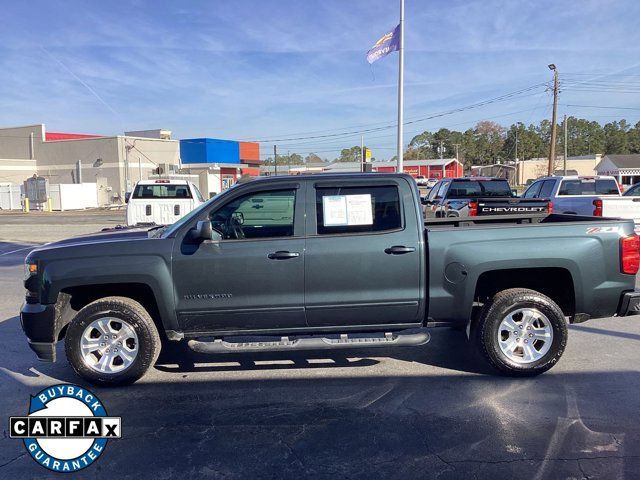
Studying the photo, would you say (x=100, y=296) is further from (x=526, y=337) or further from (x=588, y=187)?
(x=588, y=187)

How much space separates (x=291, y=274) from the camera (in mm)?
4598

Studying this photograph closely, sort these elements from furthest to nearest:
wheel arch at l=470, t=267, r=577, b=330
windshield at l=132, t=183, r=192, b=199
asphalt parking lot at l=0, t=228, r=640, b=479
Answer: windshield at l=132, t=183, r=192, b=199
wheel arch at l=470, t=267, r=577, b=330
asphalt parking lot at l=0, t=228, r=640, b=479

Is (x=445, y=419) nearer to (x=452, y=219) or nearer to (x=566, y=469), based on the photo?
(x=566, y=469)

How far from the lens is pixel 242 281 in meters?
4.57

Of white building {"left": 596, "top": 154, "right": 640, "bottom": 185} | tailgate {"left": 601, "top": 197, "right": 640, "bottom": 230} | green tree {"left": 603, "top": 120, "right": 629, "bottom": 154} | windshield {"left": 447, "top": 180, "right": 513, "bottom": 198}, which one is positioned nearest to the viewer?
tailgate {"left": 601, "top": 197, "right": 640, "bottom": 230}

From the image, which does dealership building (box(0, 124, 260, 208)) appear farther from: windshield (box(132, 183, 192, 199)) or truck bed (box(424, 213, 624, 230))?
truck bed (box(424, 213, 624, 230))

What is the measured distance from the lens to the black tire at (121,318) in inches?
180

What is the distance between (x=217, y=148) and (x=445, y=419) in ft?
176

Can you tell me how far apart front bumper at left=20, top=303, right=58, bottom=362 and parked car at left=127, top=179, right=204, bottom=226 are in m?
10.3

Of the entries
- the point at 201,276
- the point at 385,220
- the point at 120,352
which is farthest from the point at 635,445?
the point at 120,352

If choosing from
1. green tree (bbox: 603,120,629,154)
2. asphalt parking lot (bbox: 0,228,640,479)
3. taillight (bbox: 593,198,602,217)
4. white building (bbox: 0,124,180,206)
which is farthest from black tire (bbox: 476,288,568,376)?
green tree (bbox: 603,120,629,154)

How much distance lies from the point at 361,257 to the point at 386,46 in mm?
13303

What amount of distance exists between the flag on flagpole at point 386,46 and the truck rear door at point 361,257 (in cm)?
1238

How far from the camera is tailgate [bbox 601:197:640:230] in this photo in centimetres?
1036
